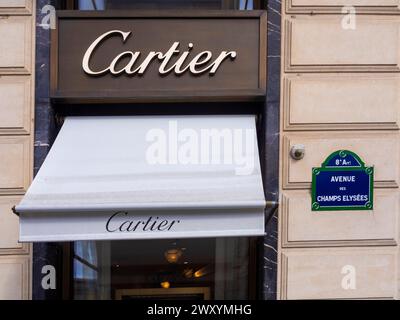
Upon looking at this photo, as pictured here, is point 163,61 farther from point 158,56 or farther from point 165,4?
point 165,4

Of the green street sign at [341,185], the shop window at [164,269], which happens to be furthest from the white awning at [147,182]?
the shop window at [164,269]

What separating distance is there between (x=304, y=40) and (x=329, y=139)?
3.66 ft

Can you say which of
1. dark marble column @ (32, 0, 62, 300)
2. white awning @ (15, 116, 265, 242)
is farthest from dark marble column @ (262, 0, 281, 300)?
dark marble column @ (32, 0, 62, 300)

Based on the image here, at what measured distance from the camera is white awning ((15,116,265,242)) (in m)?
4.20

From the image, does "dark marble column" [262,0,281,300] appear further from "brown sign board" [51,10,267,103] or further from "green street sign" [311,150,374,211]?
"green street sign" [311,150,374,211]

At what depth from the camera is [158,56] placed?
5.16 metres

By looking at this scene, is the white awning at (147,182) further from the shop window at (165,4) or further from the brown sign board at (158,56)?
the shop window at (165,4)

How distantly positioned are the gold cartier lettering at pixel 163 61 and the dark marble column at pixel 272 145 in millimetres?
464

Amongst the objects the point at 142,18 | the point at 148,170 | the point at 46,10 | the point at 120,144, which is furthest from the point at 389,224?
the point at 46,10

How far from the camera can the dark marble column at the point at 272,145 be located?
5.17m

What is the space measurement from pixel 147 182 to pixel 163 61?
1.40 meters

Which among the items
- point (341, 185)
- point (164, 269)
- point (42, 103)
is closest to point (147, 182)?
point (164, 269)

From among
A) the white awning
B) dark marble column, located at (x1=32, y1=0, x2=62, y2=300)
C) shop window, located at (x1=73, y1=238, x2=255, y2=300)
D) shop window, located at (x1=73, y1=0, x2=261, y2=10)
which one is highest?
shop window, located at (x1=73, y1=0, x2=261, y2=10)
